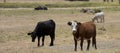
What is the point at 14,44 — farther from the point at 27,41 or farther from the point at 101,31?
the point at 101,31

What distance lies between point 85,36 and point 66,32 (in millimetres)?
11679

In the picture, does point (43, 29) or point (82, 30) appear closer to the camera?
point (82, 30)

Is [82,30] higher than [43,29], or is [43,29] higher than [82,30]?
[82,30]

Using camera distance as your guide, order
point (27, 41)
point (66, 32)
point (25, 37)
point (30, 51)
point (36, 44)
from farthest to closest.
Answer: point (66, 32), point (25, 37), point (27, 41), point (36, 44), point (30, 51)

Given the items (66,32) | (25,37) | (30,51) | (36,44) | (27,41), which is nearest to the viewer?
(30,51)

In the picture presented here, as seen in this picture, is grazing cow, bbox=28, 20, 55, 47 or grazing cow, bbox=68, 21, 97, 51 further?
grazing cow, bbox=28, 20, 55, 47

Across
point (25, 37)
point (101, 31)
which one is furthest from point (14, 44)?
point (101, 31)

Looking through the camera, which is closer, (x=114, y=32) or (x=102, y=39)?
(x=102, y=39)

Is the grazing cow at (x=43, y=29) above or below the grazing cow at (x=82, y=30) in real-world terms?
below

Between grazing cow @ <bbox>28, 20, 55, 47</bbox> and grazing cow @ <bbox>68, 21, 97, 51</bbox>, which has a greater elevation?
grazing cow @ <bbox>68, 21, 97, 51</bbox>

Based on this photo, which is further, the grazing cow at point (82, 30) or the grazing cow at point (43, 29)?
the grazing cow at point (43, 29)

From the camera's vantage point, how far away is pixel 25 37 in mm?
29484

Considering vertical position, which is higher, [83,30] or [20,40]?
[83,30]

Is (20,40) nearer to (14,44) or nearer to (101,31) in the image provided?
(14,44)
